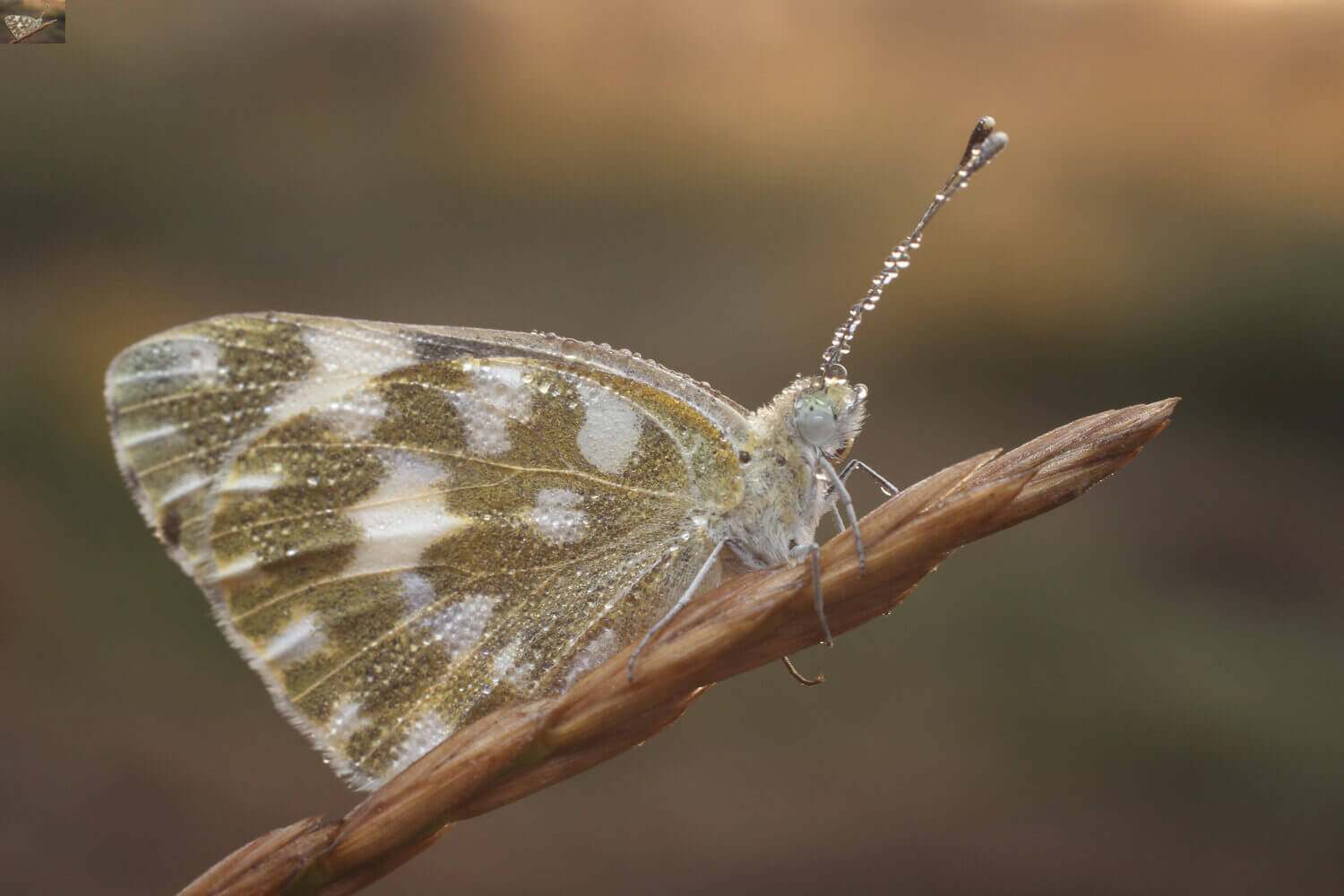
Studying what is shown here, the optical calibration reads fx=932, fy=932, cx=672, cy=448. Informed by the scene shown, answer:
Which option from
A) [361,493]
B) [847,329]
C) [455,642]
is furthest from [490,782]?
[847,329]

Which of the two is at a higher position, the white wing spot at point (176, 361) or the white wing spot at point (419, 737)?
the white wing spot at point (176, 361)

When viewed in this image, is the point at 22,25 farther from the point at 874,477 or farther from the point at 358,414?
the point at 874,477

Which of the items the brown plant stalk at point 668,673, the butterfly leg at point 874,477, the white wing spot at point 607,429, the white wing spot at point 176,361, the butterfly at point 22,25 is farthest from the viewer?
the butterfly at point 22,25

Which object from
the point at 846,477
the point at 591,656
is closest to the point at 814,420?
the point at 846,477

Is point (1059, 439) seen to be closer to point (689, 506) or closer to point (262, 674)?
point (689, 506)

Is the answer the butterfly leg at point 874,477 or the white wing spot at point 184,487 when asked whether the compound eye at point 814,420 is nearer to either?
the butterfly leg at point 874,477

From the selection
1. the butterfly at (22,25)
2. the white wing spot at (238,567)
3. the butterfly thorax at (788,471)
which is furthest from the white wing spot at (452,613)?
the butterfly at (22,25)
